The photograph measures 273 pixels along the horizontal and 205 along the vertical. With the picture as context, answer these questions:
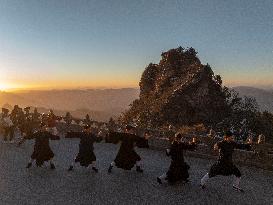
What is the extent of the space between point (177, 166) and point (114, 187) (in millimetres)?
2257

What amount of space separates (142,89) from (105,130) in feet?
84.4

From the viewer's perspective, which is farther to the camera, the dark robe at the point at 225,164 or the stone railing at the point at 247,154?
the stone railing at the point at 247,154

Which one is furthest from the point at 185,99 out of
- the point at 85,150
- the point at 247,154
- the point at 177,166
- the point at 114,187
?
the point at 114,187

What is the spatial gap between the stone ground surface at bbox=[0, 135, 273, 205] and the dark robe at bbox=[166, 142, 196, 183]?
28cm

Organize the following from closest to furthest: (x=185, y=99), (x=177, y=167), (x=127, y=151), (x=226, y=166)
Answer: (x=226, y=166)
(x=177, y=167)
(x=127, y=151)
(x=185, y=99)

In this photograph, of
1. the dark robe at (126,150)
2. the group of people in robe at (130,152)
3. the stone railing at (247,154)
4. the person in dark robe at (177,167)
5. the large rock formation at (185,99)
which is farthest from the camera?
the large rock formation at (185,99)

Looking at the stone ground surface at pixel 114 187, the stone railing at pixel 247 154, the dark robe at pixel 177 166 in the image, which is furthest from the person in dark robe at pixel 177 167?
the stone railing at pixel 247 154

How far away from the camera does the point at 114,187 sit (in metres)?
12.8

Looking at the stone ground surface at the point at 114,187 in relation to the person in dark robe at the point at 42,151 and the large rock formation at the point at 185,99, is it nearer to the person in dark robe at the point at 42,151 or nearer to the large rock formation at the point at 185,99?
the person in dark robe at the point at 42,151

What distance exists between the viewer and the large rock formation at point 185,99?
124 ft

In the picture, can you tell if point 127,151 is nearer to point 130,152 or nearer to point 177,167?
point 130,152

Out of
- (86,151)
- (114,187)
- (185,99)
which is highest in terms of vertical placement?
(185,99)

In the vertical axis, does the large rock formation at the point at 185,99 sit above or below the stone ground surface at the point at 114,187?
above

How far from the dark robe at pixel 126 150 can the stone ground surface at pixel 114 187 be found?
36 centimetres
